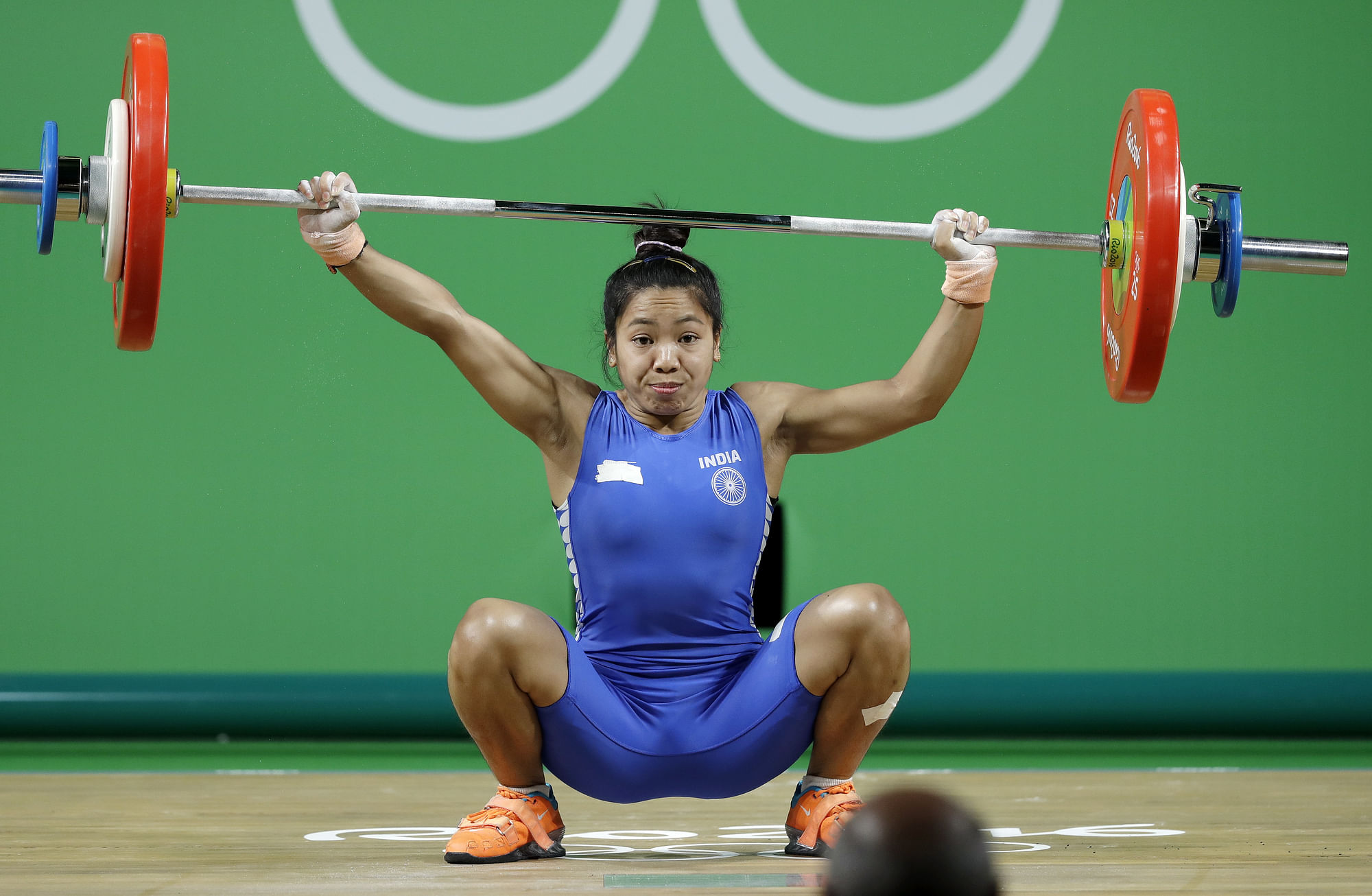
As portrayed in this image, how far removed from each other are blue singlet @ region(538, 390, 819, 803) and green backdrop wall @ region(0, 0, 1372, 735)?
1.69 metres

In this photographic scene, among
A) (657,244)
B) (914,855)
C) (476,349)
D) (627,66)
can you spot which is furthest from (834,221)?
(627,66)

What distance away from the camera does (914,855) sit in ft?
3.79

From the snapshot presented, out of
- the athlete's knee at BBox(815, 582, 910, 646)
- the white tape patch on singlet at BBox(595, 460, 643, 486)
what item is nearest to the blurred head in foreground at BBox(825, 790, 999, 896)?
the athlete's knee at BBox(815, 582, 910, 646)

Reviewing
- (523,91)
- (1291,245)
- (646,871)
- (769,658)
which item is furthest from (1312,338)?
(646,871)

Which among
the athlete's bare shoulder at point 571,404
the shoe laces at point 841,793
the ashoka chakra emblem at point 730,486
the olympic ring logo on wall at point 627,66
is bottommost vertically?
the shoe laces at point 841,793

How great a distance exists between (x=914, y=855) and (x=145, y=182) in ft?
5.23

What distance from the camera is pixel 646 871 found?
7.04 feet

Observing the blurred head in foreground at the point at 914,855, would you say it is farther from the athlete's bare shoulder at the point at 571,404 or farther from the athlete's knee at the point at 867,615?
the athlete's bare shoulder at the point at 571,404

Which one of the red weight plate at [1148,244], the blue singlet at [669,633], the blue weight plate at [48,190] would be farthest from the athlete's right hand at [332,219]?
the red weight plate at [1148,244]

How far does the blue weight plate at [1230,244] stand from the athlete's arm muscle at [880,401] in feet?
1.40

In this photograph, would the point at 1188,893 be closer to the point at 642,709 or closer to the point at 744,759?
the point at 744,759

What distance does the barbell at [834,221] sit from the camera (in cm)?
221

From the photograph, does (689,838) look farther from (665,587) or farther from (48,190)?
(48,190)

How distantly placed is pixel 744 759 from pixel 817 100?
246 centimetres
